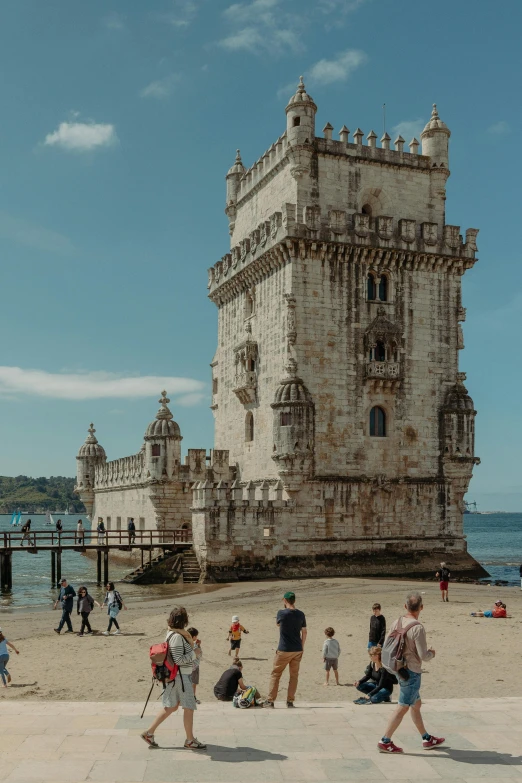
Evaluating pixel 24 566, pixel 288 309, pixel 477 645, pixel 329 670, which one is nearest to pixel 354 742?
pixel 329 670

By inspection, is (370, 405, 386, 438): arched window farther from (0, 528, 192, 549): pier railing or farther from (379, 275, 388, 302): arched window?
(0, 528, 192, 549): pier railing

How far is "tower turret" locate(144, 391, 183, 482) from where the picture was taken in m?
44.1

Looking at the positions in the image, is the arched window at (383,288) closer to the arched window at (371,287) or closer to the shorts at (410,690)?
the arched window at (371,287)

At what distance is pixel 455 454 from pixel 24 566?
123 ft

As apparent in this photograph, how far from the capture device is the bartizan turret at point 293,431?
Answer: 117ft

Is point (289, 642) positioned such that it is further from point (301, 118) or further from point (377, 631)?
point (301, 118)

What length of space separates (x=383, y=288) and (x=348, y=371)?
4536 mm

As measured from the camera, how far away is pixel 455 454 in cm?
3881

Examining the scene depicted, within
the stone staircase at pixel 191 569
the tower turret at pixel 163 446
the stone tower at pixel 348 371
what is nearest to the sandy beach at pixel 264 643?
the stone staircase at pixel 191 569

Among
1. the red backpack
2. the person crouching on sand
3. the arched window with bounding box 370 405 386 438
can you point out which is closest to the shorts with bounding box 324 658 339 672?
the person crouching on sand

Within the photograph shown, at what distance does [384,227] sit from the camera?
126 feet

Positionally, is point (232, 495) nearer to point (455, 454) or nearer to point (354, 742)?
point (455, 454)

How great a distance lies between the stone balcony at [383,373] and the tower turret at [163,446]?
1206 cm

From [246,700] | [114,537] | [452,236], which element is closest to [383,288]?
[452,236]
